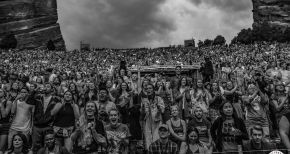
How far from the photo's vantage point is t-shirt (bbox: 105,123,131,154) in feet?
23.7

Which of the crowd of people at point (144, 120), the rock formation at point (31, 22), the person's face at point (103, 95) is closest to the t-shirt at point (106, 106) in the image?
the crowd of people at point (144, 120)

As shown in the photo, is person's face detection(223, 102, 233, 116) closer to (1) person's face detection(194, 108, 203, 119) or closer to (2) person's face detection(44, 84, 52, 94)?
(1) person's face detection(194, 108, 203, 119)

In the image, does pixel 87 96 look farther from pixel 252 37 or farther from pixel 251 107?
pixel 252 37

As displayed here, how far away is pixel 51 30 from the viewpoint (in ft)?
279

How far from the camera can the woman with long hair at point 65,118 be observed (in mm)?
7699

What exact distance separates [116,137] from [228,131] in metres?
2.14

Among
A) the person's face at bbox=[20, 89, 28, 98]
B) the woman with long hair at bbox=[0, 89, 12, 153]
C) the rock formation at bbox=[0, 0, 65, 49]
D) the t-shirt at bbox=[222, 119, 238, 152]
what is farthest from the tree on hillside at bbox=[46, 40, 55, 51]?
the t-shirt at bbox=[222, 119, 238, 152]

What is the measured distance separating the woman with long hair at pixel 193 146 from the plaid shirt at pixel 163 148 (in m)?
0.13

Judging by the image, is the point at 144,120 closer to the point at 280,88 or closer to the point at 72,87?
the point at 72,87

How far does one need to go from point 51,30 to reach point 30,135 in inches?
3141

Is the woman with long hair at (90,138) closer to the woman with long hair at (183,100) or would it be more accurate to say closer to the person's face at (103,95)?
the person's face at (103,95)

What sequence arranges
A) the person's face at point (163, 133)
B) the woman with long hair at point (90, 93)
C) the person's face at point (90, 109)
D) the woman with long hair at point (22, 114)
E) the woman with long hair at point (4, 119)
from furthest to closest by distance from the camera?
1. the woman with long hair at point (90, 93)
2. the woman with long hair at point (22, 114)
3. the woman with long hair at point (4, 119)
4. the person's face at point (90, 109)
5. the person's face at point (163, 133)

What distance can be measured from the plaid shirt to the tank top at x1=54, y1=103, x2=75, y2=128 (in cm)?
195

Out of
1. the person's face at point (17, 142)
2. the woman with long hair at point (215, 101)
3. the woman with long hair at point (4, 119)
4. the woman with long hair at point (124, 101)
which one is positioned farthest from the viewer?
the woman with long hair at point (215, 101)
